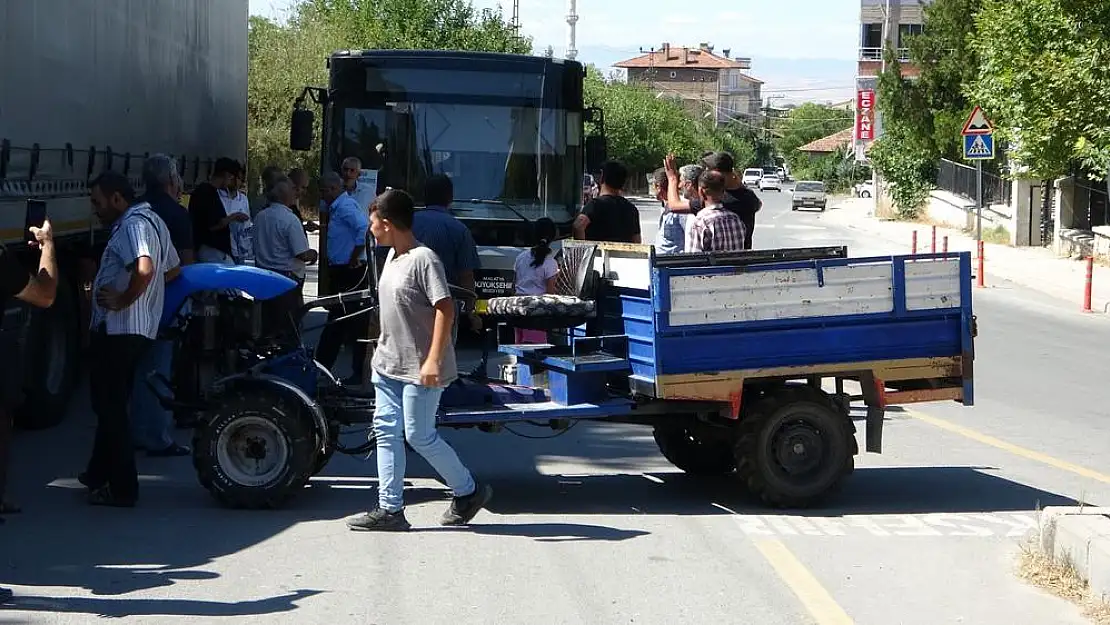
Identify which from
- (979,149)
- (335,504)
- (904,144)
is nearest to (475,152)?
(335,504)

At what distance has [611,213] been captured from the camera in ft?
36.7

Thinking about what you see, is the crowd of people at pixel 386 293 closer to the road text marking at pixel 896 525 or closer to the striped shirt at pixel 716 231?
the striped shirt at pixel 716 231

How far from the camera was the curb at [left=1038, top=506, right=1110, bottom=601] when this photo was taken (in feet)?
20.3

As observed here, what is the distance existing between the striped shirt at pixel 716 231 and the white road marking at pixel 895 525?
6.04ft

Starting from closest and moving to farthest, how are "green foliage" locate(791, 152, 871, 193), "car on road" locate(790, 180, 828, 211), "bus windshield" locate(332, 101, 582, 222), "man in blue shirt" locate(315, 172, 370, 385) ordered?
"man in blue shirt" locate(315, 172, 370, 385)
"bus windshield" locate(332, 101, 582, 222)
"car on road" locate(790, 180, 828, 211)
"green foliage" locate(791, 152, 871, 193)

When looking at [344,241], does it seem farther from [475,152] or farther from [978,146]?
[978,146]

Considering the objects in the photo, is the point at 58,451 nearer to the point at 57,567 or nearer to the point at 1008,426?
the point at 57,567

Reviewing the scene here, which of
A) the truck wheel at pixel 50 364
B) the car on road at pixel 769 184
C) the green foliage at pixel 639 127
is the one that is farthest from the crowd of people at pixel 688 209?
the car on road at pixel 769 184

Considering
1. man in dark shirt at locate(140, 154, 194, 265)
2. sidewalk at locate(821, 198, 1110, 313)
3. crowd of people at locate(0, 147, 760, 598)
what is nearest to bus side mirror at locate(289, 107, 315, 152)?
crowd of people at locate(0, 147, 760, 598)

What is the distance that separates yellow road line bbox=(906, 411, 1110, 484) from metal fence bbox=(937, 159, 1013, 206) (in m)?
28.6

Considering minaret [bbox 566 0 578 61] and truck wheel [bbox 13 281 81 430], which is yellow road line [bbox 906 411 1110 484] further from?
minaret [bbox 566 0 578 61]

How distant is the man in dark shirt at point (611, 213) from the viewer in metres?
11.2

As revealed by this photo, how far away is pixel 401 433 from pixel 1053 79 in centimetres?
1991

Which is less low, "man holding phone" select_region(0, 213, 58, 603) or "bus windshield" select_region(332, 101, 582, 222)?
"bus windshield" select_region(332, 101, 582, 222)
